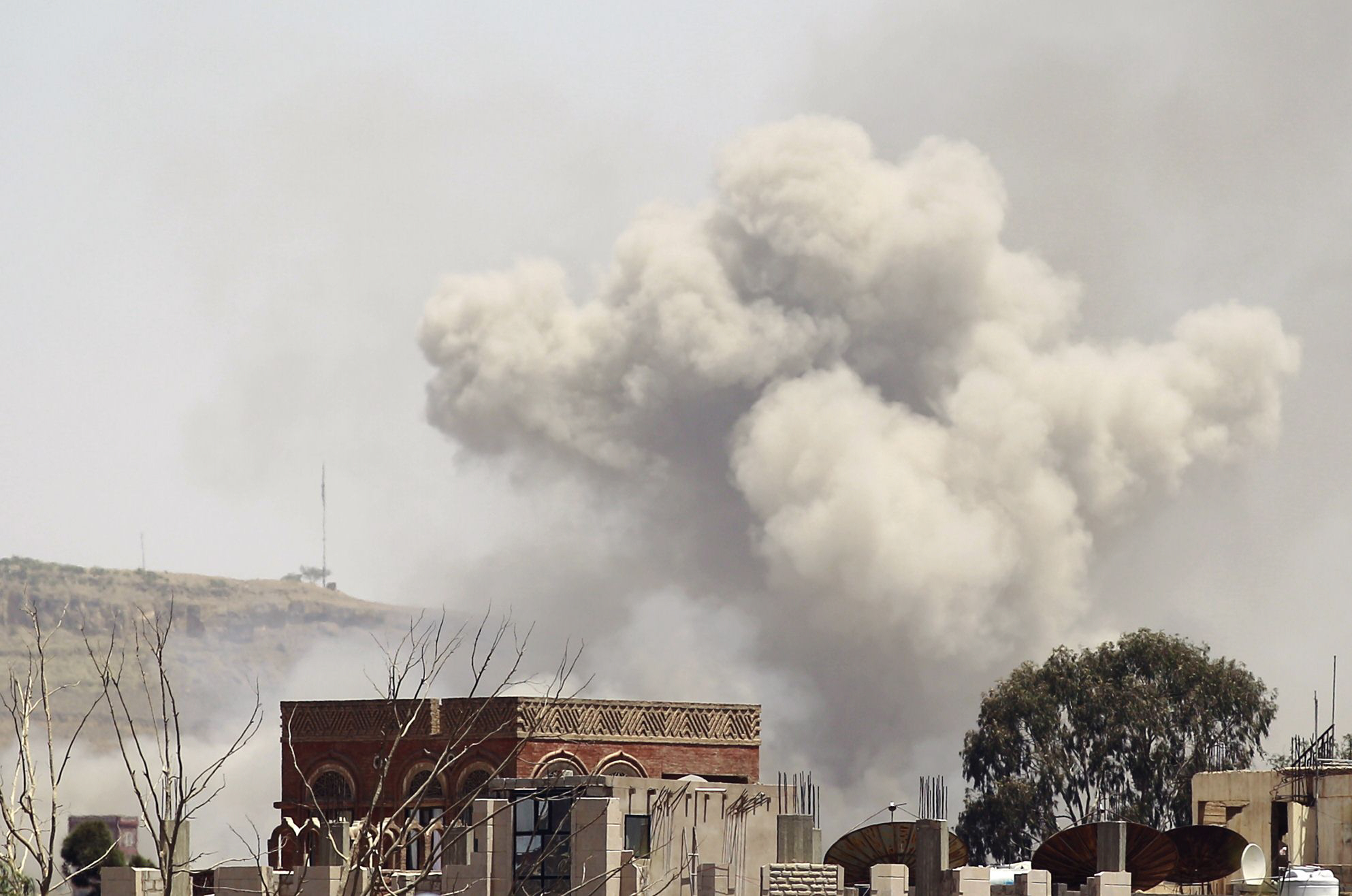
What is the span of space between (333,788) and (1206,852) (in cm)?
2313

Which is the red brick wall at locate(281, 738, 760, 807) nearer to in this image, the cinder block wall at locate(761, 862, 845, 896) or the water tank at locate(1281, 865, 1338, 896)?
the cinder block wall at locate(761, 862, 845, 896)

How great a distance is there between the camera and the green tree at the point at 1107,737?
71750 millimetres

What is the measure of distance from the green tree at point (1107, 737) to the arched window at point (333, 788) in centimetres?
2719

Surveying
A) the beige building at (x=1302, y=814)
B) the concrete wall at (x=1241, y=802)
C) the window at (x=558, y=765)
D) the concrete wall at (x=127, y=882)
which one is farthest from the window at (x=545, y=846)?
the concrete wall at (x=1241, y=802)

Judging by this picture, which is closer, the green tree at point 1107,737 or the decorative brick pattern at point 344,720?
the decorative brick pattern at point 344,720

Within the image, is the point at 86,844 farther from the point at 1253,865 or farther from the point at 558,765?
the point at 1253,865

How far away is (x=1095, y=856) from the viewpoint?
140ft

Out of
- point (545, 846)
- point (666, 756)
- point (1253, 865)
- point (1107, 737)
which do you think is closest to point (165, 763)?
point (545, 846)

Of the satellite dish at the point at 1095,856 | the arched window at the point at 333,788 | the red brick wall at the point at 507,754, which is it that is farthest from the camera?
the arched window at the point at 333,788

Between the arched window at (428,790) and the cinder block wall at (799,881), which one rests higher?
the arched window at (428,790)

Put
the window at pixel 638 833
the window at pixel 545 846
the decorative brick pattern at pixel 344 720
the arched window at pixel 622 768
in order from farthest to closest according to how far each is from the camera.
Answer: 1. the decorative brick pattern at pixel 344 720
2. the arched window at pixel 622 768
3. the window at pixel 638 833
4. the window at pixel 545 846

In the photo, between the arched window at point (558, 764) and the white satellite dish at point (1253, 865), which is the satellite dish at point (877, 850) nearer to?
the white satellite dish at point (1253, 865)

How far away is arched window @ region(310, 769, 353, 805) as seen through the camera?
5378 cm

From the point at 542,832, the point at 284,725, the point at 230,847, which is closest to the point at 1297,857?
the point at 542,832
